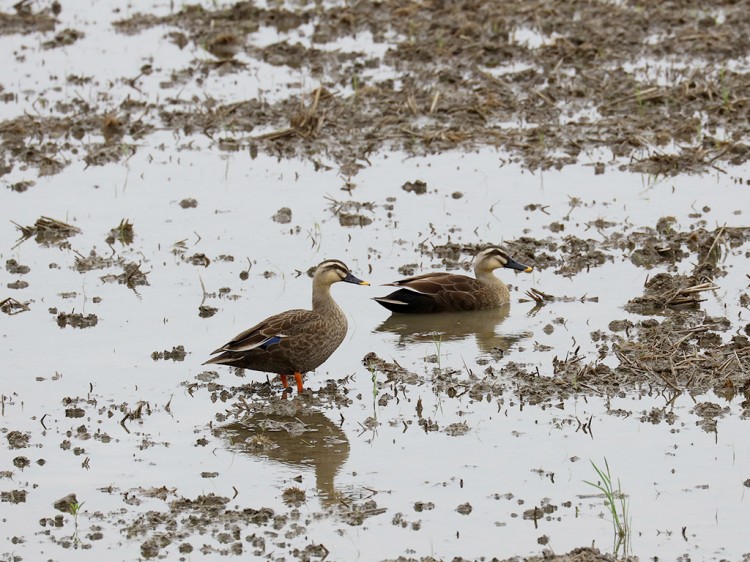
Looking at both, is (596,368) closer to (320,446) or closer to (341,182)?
(320,446)

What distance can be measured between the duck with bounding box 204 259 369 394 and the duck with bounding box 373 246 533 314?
1.83 metres

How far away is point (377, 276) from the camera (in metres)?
14.1

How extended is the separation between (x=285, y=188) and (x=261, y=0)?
1026 cm

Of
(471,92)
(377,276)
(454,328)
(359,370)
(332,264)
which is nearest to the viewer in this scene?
(359,370)

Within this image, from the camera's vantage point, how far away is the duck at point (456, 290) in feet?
44.1

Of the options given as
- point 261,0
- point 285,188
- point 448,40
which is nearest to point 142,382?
point 285,188

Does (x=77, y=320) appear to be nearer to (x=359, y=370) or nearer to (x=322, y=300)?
(x=322, y=300)

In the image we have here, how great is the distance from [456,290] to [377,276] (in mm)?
939

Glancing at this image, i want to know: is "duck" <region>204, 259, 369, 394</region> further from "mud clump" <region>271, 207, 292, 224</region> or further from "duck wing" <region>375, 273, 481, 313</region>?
"mud clump" <region>271, 207, 292, 224</region>

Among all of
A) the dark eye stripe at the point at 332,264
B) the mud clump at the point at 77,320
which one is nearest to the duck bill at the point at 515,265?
the dark eye stripe at the point at 332,264

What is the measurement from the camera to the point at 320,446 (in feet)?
33.3

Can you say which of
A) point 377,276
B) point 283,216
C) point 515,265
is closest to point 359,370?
point 377,276

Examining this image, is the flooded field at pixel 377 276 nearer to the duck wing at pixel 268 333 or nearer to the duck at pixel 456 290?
the duck at pixel 456 290

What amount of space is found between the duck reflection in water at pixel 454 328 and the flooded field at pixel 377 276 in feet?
0.11
